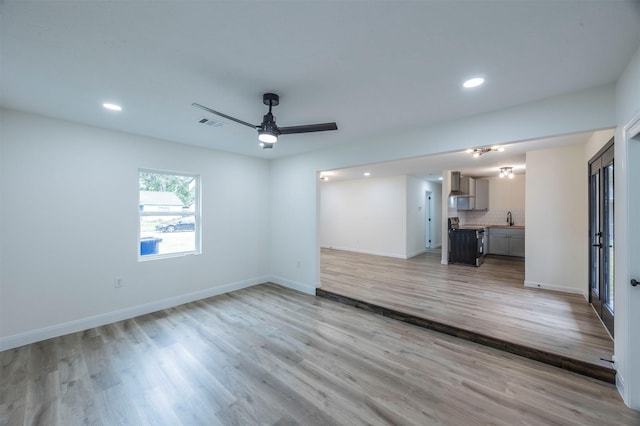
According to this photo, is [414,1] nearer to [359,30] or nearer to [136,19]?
[359,30]

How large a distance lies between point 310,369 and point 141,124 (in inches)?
141

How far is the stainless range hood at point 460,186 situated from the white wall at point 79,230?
19.7 ft

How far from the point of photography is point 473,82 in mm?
2195

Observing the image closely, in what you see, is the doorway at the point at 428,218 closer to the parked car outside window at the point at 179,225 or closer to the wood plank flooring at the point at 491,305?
the wood plank flooring at the point at 491,305

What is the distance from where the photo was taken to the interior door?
9.53 ft

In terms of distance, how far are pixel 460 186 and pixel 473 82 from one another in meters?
5.57

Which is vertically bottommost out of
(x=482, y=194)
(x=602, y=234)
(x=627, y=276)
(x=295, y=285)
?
(x=295, y=285)

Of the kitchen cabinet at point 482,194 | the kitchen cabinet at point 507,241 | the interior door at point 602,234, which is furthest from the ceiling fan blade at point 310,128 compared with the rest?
the kitchen cabinet at point 507,241

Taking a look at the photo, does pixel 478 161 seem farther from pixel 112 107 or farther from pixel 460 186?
pixel 112 107

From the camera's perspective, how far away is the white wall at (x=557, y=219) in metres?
4.25

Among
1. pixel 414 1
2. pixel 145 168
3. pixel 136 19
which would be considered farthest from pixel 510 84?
pixel 145 168

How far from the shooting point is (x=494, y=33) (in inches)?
63.2

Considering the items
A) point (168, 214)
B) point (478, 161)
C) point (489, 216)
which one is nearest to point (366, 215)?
point (478, 161)

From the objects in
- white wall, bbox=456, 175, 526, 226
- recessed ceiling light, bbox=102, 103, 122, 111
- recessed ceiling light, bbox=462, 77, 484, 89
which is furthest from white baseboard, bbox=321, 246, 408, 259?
recessed ceiling light, bbox=102, 103, 122, 111
